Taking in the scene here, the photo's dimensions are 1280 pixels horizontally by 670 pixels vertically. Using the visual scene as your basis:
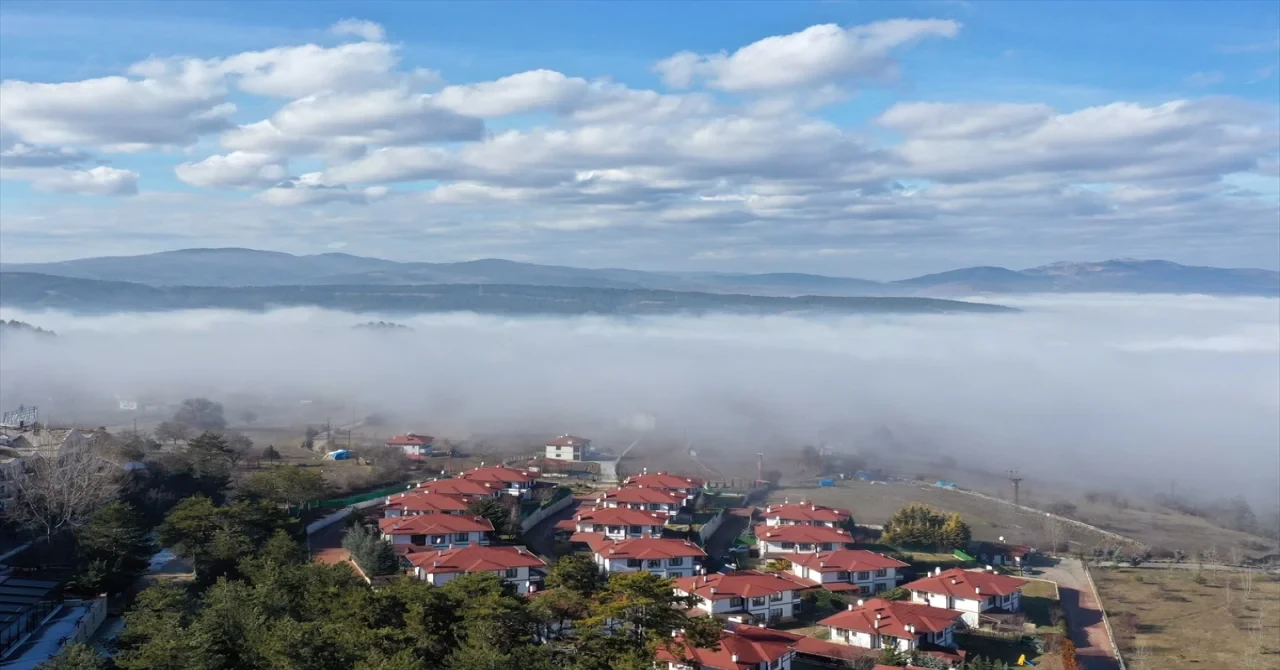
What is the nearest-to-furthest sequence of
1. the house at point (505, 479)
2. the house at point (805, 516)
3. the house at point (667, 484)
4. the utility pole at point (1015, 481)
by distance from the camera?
the house at point (805, 516) → the house at point (505, 479) → the house at point (667, 484) → the utility pole at point (1015, 481)

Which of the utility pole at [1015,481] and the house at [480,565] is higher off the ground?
the house at [480,565]

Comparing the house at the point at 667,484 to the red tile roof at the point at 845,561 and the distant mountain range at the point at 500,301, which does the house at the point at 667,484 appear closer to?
the red tile roof at the point at 845,561

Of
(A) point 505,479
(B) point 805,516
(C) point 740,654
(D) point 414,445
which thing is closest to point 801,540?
(B) point 805,516

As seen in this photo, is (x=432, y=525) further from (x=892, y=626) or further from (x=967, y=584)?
(x=967, y=584)

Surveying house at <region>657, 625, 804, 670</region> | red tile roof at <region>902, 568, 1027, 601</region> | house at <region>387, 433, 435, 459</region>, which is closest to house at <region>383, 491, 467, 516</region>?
house at <region>657, 625, 804, 670</region>

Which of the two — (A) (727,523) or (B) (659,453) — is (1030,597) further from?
(B) (659,453)

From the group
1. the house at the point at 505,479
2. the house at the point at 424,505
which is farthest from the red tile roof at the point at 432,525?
the house at the point at 505,479

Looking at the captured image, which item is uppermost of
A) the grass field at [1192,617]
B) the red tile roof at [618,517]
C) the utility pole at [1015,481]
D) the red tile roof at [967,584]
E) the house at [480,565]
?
the house at [480,565]
